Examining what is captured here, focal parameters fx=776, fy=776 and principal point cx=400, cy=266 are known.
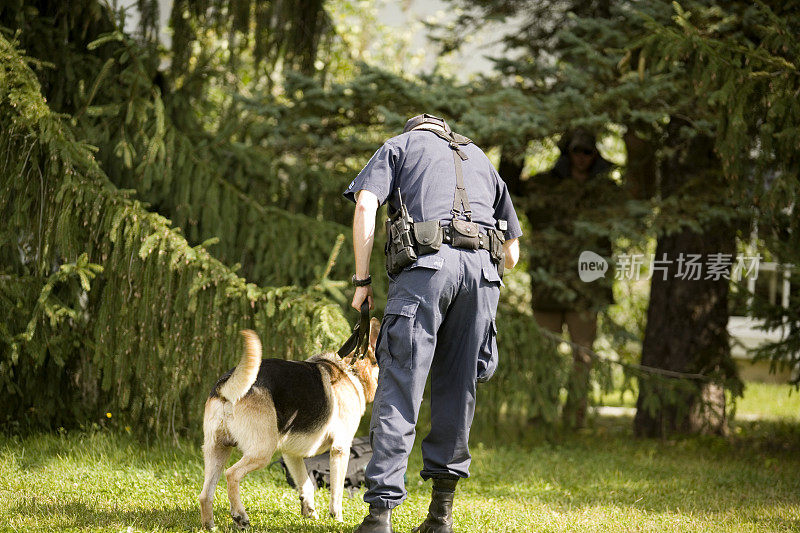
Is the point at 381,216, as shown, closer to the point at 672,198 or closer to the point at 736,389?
the point at 672,198

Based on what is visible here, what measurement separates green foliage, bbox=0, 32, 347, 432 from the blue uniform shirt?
1.58 metres

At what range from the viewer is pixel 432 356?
354cm

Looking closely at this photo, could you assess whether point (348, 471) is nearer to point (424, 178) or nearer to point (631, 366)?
point (424, 178)

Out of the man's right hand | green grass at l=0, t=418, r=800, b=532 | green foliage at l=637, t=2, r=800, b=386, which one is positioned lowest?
green grass at l=0, t=418, r=800, b=532

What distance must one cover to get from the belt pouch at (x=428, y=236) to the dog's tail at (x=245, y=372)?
837 mm

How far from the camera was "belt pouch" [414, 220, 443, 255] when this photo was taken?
3.41m

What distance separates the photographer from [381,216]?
6852mm

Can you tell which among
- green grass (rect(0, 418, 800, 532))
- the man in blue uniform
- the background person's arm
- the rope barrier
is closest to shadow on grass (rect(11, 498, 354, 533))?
green grass (rect(0, 418, 800, 532))

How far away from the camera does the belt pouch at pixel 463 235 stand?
3.46 m

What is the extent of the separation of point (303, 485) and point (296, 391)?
61cm

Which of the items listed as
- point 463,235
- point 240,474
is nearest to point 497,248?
point 463,235

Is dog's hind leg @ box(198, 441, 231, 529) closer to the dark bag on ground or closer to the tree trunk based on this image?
the dark bag on ground

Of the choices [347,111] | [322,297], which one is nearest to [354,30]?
[347,111]

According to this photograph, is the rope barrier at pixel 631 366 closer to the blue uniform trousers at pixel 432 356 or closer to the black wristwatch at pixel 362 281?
the blue uniform trousers at pixel 432 356
